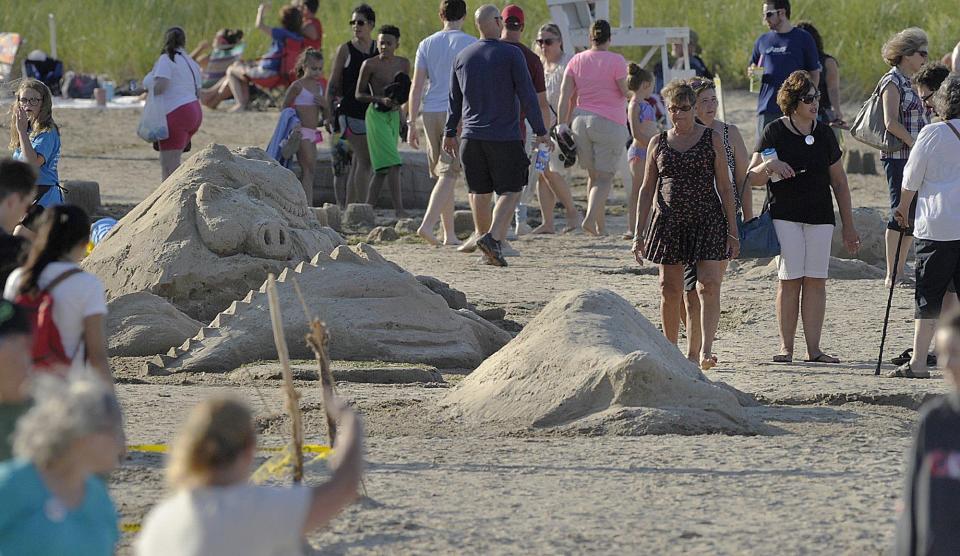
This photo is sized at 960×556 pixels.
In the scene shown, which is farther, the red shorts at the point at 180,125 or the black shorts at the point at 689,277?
the red shorts at the point at 180,125

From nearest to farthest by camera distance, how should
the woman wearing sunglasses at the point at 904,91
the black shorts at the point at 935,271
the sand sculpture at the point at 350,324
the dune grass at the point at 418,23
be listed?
the black shorts at the point at 935,271 → the sand sculpture at the point at 350,324 → the woman wearing sunglasses at the point at 904,91 → the dune grass at the point at 418,23

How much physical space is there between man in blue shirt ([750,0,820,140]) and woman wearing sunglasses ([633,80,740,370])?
388 centimetres

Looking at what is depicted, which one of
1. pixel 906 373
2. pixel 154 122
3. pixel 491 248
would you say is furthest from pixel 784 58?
pixel 154 122

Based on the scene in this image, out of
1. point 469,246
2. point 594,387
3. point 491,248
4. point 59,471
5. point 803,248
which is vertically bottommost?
point 469,246

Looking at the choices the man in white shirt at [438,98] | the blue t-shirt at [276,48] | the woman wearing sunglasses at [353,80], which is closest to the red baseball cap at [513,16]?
the man in white shirt at [438,98]

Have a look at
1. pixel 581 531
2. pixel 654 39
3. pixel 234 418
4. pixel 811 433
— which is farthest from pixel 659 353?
pixel 654 39

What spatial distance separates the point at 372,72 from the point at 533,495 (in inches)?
338

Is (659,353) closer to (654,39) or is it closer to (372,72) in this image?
(372,72)

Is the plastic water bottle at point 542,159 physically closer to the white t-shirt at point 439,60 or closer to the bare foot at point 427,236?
the white t-shirt at point 439,60

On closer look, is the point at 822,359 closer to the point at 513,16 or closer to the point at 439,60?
the point at 513,16

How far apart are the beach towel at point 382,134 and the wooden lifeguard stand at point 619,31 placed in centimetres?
239

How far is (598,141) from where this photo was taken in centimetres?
1315

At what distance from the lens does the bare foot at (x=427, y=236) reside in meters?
12.7

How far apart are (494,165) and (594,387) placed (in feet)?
16.6
